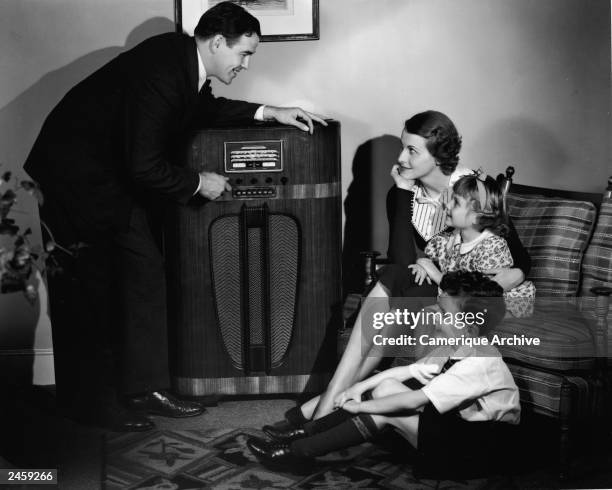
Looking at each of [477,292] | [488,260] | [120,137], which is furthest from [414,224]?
[120,137]

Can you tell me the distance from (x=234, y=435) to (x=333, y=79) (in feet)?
4.07

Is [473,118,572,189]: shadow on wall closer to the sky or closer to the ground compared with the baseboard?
closer to the sky

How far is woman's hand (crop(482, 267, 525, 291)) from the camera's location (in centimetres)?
220

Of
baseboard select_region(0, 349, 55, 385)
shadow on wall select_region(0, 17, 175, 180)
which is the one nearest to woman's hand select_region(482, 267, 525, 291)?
shadow on wall select_region(0, 17, 175, 180)

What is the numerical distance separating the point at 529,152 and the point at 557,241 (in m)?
0.53

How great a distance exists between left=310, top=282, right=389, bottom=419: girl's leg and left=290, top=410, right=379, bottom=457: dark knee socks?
0.35 ft

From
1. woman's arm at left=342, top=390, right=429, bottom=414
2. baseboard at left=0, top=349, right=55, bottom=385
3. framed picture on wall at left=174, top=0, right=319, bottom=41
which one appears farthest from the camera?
baseboard at left=0, top=349, right=55, bottom=385

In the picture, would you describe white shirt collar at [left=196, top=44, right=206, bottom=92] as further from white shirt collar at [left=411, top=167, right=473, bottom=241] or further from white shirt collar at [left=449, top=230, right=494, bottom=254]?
white shirt collar at [left=449, top=230, right=494, bottom=254]

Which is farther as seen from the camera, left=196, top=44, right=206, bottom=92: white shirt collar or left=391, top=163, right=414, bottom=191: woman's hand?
left=391, top=163, right=414, bottom=191: woman's hand

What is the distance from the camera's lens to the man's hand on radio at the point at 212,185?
2295 millimetres

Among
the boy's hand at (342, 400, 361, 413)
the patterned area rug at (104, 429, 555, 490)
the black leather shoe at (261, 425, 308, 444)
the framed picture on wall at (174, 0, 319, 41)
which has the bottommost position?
the patterned area rug at (104, 429, 555, 490)

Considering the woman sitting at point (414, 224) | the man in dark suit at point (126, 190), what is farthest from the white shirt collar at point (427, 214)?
the man in dark suit at point (126, 190)

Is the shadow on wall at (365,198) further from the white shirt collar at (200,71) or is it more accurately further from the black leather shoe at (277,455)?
the black leather shoe at (277,455)

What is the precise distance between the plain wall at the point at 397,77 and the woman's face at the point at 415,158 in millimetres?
438
